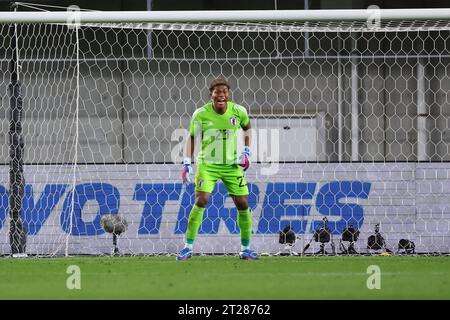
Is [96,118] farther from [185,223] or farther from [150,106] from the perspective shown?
[185,223]

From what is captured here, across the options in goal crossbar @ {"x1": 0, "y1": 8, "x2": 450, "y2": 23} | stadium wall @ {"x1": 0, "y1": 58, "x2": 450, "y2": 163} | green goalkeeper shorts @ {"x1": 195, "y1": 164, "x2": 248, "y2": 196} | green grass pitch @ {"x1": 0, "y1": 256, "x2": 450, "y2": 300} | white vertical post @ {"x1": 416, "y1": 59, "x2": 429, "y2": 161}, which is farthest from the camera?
stadium wall @ {"x1": 0, "y1": 58, "x2": 450, "y2": 163}

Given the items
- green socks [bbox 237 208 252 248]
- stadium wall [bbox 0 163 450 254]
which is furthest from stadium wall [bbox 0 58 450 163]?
green socks [bbox 237 208 252 248]

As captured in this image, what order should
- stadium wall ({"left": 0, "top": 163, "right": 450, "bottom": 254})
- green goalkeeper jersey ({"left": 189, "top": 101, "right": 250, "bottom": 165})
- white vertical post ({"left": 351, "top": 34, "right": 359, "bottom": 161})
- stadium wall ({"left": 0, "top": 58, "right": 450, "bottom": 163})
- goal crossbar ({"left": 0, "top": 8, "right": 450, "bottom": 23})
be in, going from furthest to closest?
stadium wall ({"left": 0, "top": 58, "right": 450, "bottom": 163}), white vertical post ({"left": 351, "top": 34, "right": 359, "bottom": 161}), stadium wall ({"left": 0, "top": 163, "right": 450, "bottom": 254}), green goalkeeper jersey ({"left": 189, "top": 101, "right": 250, "bottom": 165}), goal crossbar ({"left": 0, "top": 8, "right": 450, "bottom": 23})

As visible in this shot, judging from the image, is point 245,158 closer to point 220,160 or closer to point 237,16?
point 220,160

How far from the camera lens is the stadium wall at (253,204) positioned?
42.9ft

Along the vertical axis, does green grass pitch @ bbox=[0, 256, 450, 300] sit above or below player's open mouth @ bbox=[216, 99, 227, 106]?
below

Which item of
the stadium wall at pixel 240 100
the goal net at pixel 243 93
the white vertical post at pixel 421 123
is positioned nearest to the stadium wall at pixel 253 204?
the goal net at pixel 243 93

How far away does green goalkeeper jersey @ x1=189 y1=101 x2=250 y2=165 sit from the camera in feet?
34.4

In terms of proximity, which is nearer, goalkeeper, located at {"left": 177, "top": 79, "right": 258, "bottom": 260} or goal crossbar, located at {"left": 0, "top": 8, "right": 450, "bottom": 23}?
goal crossbar, located at {"left": 0, "top": 8, "right": 450, "bottom": 23}

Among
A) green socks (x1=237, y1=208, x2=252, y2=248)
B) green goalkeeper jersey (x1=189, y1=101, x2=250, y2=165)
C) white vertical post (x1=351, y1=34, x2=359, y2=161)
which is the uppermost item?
white vertical post (x1=351, y1=34, x2=359, y2=161)

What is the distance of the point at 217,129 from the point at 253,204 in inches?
111

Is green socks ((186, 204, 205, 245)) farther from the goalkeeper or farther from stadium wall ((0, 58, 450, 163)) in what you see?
stadium wall ((0, 58, 450, 163))

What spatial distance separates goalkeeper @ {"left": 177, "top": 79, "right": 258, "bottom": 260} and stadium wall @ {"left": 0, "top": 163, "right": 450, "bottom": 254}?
2.54m

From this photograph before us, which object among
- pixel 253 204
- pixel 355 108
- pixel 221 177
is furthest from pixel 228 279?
pixel 355 108
